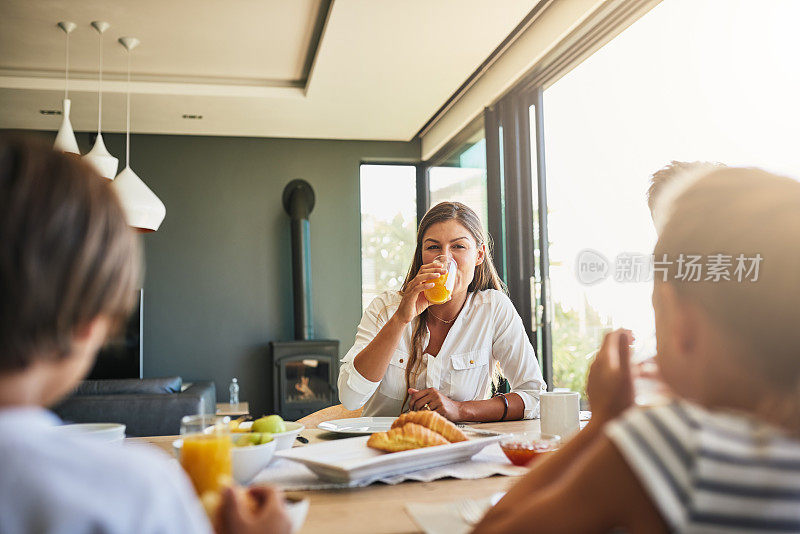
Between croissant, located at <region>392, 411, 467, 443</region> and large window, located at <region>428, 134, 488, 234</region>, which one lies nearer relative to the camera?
croissant, located at <region>392, 411, 467, 443</region>

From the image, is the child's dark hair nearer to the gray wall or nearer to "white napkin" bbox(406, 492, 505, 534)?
"white napkin" bbox(406, 492, 505, 534)

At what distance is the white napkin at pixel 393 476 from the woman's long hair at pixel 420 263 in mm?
990

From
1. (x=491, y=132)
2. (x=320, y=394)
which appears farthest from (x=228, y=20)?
(x=320, y=394)

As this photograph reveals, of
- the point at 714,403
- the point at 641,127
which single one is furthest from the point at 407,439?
the point at 641,127

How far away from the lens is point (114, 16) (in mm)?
3908

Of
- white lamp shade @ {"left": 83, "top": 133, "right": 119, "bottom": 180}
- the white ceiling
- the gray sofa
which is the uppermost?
the white ceiling

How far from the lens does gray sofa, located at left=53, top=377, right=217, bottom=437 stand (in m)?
3.18

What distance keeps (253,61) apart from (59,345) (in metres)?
4.43

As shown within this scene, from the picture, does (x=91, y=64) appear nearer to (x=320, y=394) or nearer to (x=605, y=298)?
(x=320, y=394)

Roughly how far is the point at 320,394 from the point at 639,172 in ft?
12.2

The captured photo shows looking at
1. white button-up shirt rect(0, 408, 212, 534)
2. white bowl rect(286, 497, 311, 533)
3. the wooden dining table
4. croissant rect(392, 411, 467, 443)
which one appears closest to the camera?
white button-up shirt rect(0, 408, 212, 534)

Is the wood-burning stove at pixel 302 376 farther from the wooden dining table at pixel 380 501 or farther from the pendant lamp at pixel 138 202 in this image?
the wooden dining table at pixel 380 501

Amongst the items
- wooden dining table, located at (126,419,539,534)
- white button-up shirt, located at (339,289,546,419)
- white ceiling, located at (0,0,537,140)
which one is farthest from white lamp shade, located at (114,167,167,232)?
wooden dining table, located at (126,419,539,534)

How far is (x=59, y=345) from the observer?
585mm
